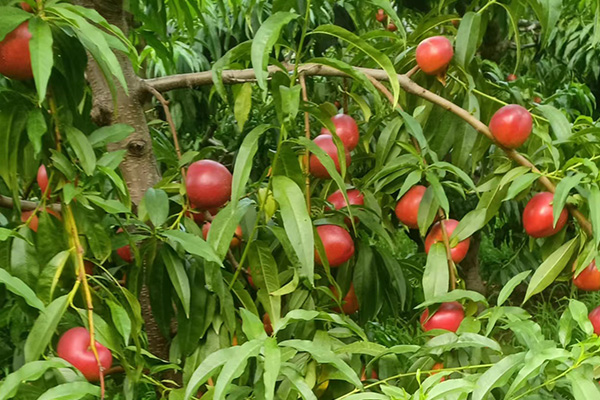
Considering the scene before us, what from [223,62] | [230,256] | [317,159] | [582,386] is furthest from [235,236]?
[582,386]

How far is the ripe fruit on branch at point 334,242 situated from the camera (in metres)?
0.80

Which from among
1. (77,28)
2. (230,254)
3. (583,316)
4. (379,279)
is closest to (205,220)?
(230,254)

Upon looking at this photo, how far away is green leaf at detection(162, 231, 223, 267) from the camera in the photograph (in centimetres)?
67

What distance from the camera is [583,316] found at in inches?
24.4

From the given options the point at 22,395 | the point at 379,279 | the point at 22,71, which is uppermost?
the point at 22,71

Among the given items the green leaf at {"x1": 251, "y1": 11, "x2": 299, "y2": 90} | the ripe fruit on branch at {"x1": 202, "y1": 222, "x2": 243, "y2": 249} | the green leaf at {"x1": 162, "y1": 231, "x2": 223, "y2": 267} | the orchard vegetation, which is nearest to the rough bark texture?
the orchard vegetation

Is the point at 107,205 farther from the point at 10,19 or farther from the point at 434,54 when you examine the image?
the point at 434,54

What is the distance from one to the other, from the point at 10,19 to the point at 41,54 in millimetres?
50

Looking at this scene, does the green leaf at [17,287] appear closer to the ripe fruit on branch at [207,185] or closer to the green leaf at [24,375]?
the green leaf at [24,375]

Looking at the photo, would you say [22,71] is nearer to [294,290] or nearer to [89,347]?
[89,347]

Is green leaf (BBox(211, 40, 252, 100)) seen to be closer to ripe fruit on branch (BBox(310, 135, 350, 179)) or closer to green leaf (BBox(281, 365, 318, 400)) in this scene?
ripe fruit on branch (BBox(310, 135, 350, 179))

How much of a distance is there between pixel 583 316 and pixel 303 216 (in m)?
0.26

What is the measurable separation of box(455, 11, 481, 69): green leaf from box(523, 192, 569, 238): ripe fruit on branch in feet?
0.63

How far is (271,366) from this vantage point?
1.76ft
